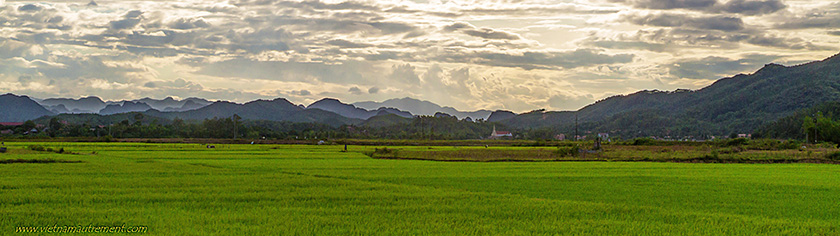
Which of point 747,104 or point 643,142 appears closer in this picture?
point 643,142

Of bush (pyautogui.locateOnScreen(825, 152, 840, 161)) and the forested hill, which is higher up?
the forested hill

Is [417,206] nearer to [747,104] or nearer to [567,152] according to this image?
[567,152]

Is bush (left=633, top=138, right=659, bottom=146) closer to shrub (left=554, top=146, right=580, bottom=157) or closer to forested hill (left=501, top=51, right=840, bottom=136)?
shrub (left=554, top=146, right=580, bottom=157)

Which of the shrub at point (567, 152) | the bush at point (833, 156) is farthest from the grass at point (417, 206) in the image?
the bush at point (833, 156)

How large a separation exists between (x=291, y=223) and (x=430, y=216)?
294cm

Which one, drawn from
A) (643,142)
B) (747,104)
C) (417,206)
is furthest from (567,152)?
(747,104)

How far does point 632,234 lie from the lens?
37.2 ft

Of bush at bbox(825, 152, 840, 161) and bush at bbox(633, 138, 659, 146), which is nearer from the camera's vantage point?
bush at bbox(825, 152, 840, 161)

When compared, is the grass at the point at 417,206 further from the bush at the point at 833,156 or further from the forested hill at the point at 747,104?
the forested hill at the point at 747,104

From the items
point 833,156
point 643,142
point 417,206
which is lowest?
point 417,206

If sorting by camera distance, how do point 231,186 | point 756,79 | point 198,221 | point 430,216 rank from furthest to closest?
point 756,79, point 231,186, point 430,216, point 198,221

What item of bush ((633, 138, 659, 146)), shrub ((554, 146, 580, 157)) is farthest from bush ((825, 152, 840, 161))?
bush ((633, 138, 659, 146))

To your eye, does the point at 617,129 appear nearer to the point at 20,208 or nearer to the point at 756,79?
the point at 756,79

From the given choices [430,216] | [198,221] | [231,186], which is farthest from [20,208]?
[430,216]
